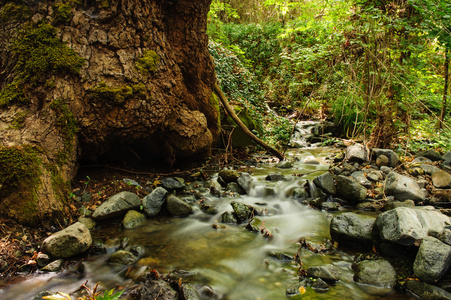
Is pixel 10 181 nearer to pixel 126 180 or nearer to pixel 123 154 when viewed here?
pixel 126 180

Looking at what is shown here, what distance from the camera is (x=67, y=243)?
275 cm

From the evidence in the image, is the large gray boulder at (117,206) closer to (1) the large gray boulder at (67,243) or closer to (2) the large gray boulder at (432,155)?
(1) the large gray boulder at (67,243)

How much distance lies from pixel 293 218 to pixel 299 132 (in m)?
6.95

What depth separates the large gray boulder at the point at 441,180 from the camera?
4391 millimetres

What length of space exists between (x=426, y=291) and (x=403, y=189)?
2.35m

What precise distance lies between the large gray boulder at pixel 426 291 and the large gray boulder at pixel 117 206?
137 inches

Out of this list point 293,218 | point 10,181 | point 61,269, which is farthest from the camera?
point 293,218

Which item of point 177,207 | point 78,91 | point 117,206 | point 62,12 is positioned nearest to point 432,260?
point 177,207

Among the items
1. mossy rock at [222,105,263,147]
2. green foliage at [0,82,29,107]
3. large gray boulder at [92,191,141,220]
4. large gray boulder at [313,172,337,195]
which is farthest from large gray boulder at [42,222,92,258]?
mossy rock at [222,105,263,147]

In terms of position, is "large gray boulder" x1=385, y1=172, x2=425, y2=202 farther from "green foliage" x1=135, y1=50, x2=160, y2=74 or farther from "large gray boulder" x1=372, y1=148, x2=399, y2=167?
"green foliage" x1=135, y1=50, x2=160, y2=74

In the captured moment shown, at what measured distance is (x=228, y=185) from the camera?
5.30 m

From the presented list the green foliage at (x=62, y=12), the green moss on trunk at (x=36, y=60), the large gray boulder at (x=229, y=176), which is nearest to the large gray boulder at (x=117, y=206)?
the green moss on trunk at (x=36, y=60)

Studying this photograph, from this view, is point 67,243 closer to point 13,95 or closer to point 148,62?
point 13,95

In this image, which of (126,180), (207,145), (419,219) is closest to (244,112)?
(207,145)
